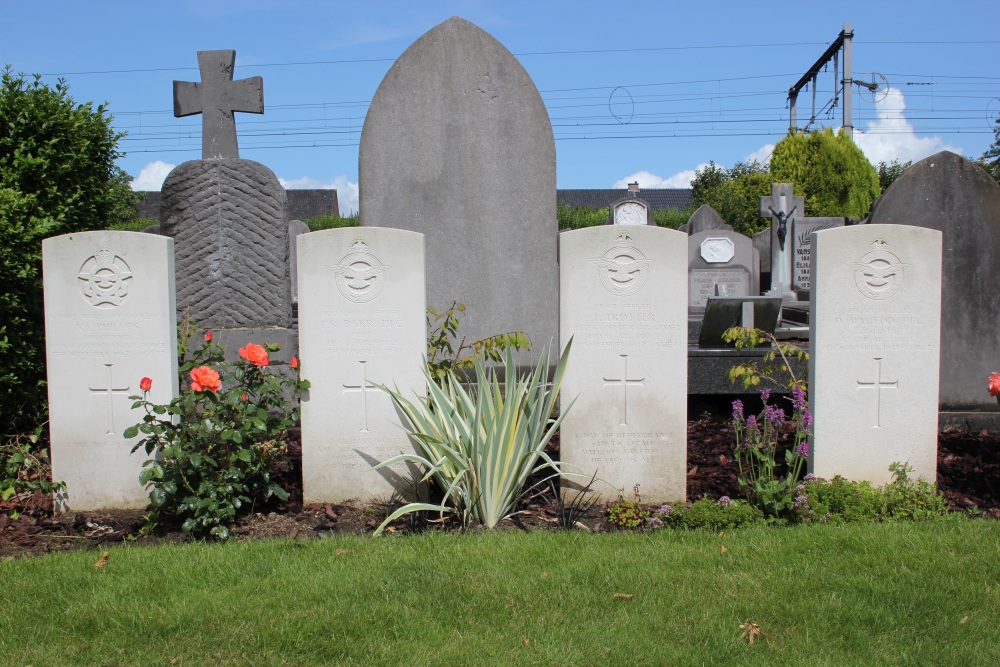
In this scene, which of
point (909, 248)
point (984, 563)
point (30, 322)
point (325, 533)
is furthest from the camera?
point (30, 322)

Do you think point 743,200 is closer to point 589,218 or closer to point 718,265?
point 589,218

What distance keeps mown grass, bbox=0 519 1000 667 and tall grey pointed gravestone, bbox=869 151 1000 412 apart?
106 inches

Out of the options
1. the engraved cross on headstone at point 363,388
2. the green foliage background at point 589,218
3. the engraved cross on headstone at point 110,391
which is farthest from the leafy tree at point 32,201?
the green foliage background at point 589,218

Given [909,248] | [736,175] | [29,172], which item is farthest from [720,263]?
[736,175]

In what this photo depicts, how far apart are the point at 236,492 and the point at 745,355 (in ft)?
12.6

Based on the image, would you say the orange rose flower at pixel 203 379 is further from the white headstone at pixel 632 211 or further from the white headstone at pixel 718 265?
the white headstone at pixel 632 211

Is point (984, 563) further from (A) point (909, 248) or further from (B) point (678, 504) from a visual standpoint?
(A) point (909, 248)

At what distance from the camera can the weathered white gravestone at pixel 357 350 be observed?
4.45 meters

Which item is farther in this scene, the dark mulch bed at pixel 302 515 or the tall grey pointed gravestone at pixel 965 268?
the tall grey pointed gravestone at pixel 965 268

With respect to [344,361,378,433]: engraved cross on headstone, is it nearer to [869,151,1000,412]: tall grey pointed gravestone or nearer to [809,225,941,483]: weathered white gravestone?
[809,225,941,483]: weathered white gravestone

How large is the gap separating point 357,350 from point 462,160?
7.80 ft

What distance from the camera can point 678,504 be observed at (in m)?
4.18

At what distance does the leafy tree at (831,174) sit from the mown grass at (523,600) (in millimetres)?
19928

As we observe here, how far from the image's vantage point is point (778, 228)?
1542 cm
